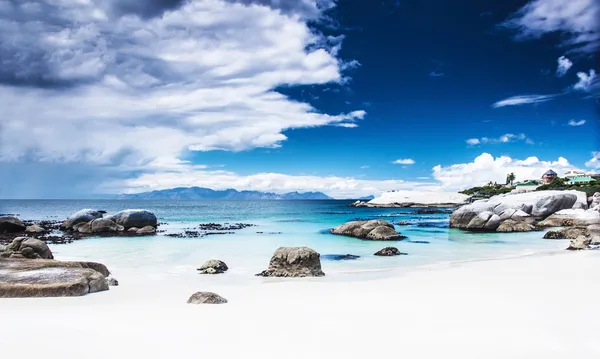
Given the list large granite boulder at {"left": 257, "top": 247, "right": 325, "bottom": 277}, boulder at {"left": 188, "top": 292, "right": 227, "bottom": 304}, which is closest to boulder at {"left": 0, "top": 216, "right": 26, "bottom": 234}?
large granite boulder at {"left": 257, "top": 247, "right": 325, "bottom": 277}

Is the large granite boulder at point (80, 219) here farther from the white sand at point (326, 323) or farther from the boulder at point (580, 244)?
the boulder at point (580, 244)

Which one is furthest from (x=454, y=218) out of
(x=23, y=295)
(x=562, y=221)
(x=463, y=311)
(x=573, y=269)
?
(x=23, y=295)

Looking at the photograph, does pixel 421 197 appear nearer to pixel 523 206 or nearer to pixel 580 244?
pixel 523 206

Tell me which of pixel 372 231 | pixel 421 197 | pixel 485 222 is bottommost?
pixel 372 231

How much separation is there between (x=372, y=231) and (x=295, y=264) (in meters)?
16.8

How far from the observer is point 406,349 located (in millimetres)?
5641

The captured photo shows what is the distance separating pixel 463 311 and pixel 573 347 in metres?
2.08

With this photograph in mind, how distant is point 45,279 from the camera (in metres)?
9.73

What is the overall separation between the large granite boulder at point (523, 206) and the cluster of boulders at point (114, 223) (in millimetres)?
28813

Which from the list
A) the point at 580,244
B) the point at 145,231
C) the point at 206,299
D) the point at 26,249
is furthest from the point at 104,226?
the point at 580,244

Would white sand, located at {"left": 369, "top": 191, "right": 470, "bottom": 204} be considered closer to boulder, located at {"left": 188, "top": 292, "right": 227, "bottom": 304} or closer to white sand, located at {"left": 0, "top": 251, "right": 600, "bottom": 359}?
white sand, located at {"left": 0, "top": 251, "right": 600, "bottom": 359}

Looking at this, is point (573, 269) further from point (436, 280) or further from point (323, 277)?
point (323, 277)

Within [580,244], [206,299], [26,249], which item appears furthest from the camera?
[580,244]

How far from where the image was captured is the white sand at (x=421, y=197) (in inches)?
4776
